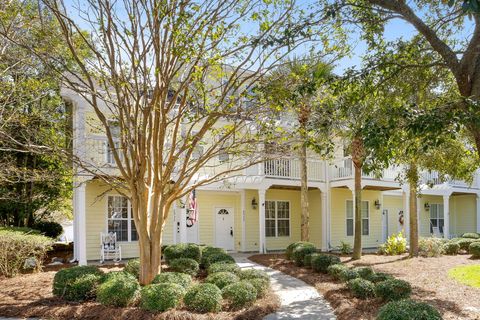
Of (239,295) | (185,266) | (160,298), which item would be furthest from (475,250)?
(160,298)

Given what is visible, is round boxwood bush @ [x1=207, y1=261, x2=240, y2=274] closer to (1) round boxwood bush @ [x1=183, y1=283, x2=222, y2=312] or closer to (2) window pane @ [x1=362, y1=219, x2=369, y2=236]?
(1) round boxwood bush @ [x1=183, y1=283, x2=222, y2=312]

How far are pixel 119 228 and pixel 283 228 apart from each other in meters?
8.41

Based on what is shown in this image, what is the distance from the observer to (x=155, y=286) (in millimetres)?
8383

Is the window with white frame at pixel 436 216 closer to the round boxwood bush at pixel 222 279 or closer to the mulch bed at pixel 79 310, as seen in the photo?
the mulch bed at pixel 79 310

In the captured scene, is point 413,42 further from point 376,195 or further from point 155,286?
point 376,195

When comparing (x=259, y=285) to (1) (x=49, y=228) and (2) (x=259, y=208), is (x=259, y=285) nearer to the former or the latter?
(2) (x=259, y=208)

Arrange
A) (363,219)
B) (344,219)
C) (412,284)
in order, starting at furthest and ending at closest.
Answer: (363,219) < (344,219) < (412,284)

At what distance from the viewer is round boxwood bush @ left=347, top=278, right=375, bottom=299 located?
30.0 feet

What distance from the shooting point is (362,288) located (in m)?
9.17

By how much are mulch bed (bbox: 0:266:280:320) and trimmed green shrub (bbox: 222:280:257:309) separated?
0.51ft

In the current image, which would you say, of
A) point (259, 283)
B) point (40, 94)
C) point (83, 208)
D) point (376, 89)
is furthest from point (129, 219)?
point (376, 89)

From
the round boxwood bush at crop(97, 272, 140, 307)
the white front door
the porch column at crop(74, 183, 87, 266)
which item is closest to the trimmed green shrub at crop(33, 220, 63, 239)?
the porch column at crop(74, 183, 87, 266)

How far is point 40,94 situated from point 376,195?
17823 mm

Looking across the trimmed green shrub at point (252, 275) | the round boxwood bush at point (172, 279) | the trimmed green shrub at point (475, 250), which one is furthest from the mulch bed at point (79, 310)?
the trimmed green shrub at point (475, 250)
